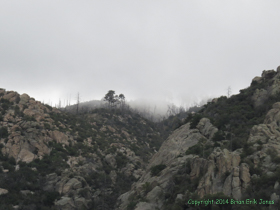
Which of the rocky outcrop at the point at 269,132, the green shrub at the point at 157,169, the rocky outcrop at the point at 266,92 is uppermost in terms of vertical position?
the rocky outcrop at the point at 266,92

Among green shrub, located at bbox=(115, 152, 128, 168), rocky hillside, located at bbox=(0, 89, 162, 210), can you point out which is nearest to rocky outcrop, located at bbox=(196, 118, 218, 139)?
rocky hillside, located at bbox=(0, 89, 162, 210)

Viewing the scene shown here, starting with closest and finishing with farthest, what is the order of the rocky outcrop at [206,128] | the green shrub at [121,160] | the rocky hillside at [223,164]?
the rocky hillside at [223,164] < the rocky outcrop at [206,128] < the green shrub at [121,160]

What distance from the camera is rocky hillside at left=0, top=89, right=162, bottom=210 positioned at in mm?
52594

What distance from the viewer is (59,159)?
62188 mm

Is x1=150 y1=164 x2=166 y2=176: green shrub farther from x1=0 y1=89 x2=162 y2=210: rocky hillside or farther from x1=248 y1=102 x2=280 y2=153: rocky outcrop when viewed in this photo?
x1=248 y1=102 x2=280 y2=153: rocky outcrop

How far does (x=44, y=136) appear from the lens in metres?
66.9

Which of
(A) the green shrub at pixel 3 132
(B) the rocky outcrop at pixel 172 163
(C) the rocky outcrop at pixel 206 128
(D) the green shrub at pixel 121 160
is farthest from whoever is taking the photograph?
(D) the green shrub at pixel 121 160

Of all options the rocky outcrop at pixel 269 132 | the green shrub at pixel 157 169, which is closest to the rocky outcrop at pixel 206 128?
the rocky outcrop at pixel 269 132

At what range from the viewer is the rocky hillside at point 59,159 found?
5259 centimetres

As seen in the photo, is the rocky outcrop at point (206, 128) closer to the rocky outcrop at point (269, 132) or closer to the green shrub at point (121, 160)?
the rocky outcrop at point (269, 132)

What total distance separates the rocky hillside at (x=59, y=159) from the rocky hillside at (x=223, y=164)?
13.0 meters

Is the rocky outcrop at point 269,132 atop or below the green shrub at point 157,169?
atop

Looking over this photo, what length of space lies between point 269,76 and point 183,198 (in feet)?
153

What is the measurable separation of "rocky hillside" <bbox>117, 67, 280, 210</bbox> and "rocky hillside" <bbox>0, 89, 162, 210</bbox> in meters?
13.0
